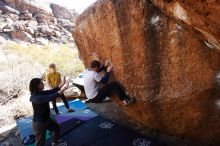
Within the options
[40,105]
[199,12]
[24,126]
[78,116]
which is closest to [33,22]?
[24,126]

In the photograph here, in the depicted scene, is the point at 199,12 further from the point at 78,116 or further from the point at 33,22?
the point at 33,22

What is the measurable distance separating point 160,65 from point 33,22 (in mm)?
27467

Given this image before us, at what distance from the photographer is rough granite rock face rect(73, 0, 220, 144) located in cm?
430

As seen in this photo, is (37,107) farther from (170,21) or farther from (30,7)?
(30,7)

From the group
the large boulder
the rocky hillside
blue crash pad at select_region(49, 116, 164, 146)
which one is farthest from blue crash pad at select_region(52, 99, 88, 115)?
the rocky hillside

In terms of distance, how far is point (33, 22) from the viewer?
97.4ft

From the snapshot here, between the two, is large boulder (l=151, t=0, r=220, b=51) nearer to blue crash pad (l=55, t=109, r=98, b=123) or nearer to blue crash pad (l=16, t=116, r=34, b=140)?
blue crash pad (l=55, t=109, r=98, b=123)

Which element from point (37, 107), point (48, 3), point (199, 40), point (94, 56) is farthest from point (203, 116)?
point (48, 3)

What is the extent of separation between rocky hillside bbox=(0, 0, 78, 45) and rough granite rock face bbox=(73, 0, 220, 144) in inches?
791

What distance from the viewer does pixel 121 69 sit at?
529cm

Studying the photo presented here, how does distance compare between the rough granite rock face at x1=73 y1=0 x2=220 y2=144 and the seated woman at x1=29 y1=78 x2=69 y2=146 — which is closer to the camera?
the rough granite rock face at x1=73 y1=0 x2=220 y2=144

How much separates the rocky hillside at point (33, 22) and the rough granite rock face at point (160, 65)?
20085 millimetres

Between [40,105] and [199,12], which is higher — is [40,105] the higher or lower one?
the lower one

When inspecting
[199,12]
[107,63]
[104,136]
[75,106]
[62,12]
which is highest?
[62,12]
